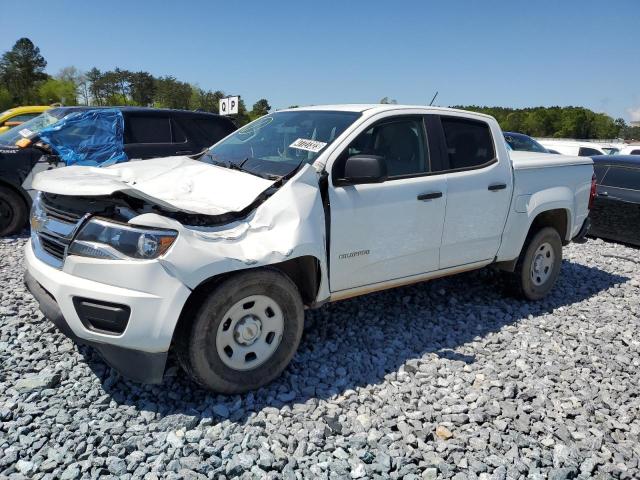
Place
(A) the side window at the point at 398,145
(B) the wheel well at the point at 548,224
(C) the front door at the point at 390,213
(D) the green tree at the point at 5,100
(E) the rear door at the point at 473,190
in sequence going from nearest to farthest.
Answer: (C) the front door at the point at 390,213 → (A) the side window at the point at 398,145 → (E) the rear door at the point at 473,190 → (B) the wheel well at the point at 548,224 → (D) the green tree at the point at 5,100

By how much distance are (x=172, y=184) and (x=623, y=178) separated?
7443 mm

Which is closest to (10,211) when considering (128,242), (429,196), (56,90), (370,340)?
(128,242)

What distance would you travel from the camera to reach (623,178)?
7.78 metres

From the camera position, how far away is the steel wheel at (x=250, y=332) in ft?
9.70

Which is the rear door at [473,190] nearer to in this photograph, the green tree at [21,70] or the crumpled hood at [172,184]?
the crumpled hood at [172,184]

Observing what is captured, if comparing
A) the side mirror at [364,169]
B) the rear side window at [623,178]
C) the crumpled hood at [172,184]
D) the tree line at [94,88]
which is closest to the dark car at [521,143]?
the rear side window at [623,178]

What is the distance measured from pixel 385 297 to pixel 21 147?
5.26 metres

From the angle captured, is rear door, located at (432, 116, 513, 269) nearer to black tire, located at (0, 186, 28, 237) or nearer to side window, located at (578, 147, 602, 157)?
black tire, located at (0, 186, 28, 237)

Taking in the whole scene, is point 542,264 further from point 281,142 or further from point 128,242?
point 128,242

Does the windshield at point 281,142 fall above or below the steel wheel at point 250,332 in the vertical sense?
above

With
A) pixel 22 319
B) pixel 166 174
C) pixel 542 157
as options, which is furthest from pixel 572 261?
pixel 22 319

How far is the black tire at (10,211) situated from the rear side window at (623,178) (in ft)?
29.2

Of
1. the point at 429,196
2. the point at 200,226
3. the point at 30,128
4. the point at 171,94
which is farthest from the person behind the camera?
the point at 171,94

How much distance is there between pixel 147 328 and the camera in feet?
8.72
